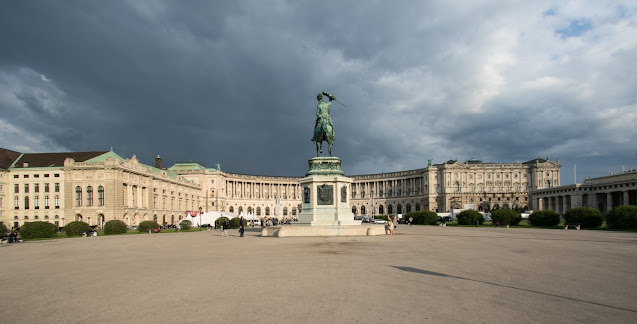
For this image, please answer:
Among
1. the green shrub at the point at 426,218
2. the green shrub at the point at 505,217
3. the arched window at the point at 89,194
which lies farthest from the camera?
the green shrub at the point at 426,218

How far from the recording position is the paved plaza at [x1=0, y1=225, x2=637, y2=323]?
8.57 m

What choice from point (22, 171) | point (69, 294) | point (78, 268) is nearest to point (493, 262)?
point (69, 294)

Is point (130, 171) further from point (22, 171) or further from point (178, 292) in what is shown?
point (178, 292)

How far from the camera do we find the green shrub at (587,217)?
49.9 meters

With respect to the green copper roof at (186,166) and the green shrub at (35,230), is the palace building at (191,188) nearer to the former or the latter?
the green copper roof at (186,166)

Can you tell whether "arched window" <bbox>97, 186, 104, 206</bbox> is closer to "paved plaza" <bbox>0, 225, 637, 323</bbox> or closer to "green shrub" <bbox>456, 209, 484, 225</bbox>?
"paved plaza" <bbox>0, 225, 637, 323</bbox>

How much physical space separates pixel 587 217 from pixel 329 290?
172ft

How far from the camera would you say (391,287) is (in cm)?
1122

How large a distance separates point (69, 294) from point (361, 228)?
23159mm

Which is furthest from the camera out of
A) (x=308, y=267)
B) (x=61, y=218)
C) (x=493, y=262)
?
(x=61, y=218)

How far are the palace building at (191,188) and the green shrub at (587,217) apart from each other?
4024 centimetres

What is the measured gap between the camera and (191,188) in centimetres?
12800

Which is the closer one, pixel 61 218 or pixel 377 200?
pixel 61 218

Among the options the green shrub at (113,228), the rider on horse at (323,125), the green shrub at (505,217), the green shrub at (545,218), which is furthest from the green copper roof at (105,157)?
the green shrub at (545,218)
